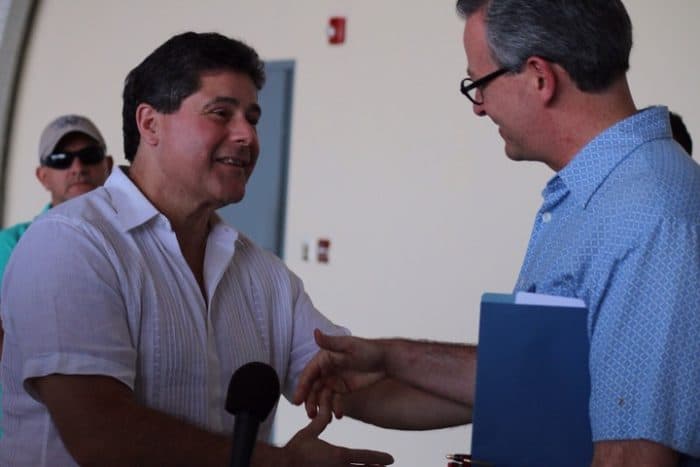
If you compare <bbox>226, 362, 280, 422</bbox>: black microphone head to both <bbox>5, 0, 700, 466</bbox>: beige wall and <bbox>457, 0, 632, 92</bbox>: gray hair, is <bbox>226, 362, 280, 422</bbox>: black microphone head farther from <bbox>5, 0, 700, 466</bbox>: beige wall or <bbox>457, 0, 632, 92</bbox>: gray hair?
<bbox>5, 0, 700, 466</bbox>: beige wall

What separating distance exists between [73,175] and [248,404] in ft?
9.26

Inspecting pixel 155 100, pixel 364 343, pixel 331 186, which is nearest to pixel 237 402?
pixel 364 343

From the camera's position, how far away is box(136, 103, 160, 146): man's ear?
2.22 meters

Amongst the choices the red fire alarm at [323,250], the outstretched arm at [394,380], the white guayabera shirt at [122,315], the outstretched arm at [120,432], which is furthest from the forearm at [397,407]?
the red fire alarm at [323,250]

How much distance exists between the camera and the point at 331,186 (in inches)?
Answer: 202

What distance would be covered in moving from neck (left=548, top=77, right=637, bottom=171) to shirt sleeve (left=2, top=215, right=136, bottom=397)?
889 mm

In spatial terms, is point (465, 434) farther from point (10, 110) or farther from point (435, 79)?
point (10, 110)

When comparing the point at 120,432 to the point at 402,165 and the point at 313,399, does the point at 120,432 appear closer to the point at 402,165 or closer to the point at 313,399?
the point at 313,399

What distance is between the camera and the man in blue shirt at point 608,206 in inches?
55.4

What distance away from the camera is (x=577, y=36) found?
1648mm

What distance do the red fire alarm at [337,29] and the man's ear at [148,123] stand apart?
2.94 m

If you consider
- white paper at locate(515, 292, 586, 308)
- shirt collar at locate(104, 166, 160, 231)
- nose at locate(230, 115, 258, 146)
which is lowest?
white paper at locate(515, 292, 586, 308)

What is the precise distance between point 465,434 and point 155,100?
2.83m

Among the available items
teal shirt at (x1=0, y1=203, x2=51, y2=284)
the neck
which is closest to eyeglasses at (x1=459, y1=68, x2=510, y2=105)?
the neck
